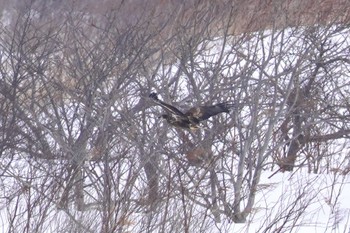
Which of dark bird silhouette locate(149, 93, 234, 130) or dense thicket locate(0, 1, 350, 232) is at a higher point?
dense thicket locate(0, 1, 350, 232)

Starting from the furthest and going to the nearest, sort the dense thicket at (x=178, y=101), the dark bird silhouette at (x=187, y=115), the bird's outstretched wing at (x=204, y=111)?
the dense thicket at (x=178, y=101)
the bird's outstretched wing at (x=204, y=111)
the dark bird silhouette at (x=187, y=115)

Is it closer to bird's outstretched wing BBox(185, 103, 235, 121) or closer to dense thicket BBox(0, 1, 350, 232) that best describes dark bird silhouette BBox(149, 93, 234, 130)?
bird's outstretched wing BBox(185, 103, 235, 121)

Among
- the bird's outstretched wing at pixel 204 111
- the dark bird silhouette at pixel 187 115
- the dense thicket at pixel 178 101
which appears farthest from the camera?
the dense thicket at pixel 178 101

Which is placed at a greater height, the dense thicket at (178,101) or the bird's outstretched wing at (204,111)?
the dense thicket at (178,101)

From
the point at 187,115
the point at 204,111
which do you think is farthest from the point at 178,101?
the point at 187,115

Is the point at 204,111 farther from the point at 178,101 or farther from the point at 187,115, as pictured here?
the point at 178,101

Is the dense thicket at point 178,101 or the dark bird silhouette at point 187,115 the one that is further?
the dense thicket at point 178,101

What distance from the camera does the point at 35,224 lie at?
16.1ft

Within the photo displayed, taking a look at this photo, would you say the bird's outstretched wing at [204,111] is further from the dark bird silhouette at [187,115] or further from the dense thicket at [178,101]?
the dense thicket at [178,101]

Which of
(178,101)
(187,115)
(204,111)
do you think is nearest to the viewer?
(187,115)

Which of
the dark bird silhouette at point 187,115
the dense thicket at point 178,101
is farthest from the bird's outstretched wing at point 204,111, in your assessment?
the dense thicket at point 178,101

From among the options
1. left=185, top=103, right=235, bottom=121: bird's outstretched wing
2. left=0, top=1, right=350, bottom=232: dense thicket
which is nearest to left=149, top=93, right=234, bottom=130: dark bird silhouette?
left=185, top=103, right=235, bottom=121: bird's outstretched wing

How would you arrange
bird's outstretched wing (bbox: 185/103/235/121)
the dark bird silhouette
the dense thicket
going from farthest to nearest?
the dense thicket → bird's outstretched wing (bbox: 185/103/235/121) → the dark bird silhouette

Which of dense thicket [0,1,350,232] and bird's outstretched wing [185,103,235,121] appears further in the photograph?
dense thicket [0,1,350,232]
